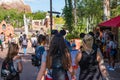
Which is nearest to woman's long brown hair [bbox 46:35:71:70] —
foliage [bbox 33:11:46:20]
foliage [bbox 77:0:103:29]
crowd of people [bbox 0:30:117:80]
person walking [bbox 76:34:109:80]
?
crowd of people [bbox 0:30:117:80]

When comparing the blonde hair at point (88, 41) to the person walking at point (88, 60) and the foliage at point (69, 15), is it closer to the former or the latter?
the person walking at point (88, 60)

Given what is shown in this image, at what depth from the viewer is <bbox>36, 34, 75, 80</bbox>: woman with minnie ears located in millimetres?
5496

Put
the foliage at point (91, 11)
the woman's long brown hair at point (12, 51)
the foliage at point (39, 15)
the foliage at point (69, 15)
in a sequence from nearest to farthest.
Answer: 1. the woman's long brown hair at point (12, 51)
2. the foliage at point (69, 15)
3. the foliage at point (91, 11)
4. the foliage at point (39, 15)

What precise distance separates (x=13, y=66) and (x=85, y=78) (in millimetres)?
1495

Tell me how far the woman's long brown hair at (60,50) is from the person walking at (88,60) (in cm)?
101

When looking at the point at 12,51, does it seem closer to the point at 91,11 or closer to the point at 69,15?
the point at 69,15

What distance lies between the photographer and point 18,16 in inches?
3930

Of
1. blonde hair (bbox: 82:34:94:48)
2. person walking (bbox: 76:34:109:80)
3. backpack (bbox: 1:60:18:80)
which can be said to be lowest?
backpack (bbox: 1:60:18:80)

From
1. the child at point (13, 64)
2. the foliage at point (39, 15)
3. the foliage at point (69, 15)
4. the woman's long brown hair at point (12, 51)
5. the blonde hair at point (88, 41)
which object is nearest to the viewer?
the blonde hair at point (88, 41)

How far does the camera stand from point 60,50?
18.1ft

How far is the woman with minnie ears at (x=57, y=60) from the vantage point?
18.0 feet

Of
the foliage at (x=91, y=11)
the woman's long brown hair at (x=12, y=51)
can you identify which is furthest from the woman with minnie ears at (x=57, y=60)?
the foliage at (x=91, y=11)

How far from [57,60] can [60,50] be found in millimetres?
149

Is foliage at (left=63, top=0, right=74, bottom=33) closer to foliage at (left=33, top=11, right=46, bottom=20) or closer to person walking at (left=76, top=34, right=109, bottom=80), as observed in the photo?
person walking at (left=76, top=34, right=109, bottom=80)
